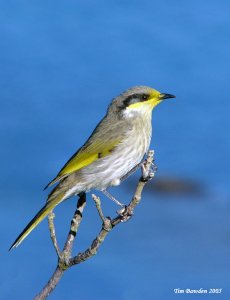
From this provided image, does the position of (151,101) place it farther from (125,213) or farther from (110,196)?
(125,213)

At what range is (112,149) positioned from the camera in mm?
7363

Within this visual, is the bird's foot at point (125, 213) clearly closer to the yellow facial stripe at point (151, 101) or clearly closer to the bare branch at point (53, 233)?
the bare branch at point (53, 233)

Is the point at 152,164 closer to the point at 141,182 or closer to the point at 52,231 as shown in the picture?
the point at 141,182

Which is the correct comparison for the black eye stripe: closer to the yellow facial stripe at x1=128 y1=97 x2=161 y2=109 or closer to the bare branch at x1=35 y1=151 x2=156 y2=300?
Answer: the yellow facial stripe at x1=128 y1=97 x2=161 y2=109

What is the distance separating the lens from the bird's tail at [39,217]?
597 cm

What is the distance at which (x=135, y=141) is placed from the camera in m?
7.44

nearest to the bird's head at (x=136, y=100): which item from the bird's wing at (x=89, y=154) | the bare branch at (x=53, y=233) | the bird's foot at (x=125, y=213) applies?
the bird's wing at (x=89, y=154)

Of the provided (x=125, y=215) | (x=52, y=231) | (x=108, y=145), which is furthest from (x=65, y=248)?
(x=108, y=145)

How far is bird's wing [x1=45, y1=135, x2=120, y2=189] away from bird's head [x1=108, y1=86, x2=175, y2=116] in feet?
1.70

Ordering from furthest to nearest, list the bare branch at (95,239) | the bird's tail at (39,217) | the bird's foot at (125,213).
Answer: the bird's tail at (39,217) → the bird's foot at (125,213) → the bare branch at (95,239)

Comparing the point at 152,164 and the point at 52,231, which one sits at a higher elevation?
the point at 152,164

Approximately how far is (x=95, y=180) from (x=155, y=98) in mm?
1391

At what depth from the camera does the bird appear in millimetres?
6852

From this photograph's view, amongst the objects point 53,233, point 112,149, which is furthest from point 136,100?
point 53,233
